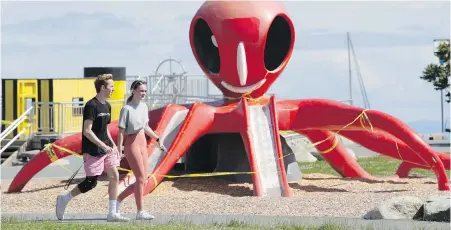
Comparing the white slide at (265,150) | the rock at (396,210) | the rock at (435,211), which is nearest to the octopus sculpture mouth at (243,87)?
the white slide at (265,150)

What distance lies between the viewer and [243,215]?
14.6m

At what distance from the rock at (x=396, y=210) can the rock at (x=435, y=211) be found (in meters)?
0.09

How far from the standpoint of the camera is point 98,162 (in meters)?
13.4

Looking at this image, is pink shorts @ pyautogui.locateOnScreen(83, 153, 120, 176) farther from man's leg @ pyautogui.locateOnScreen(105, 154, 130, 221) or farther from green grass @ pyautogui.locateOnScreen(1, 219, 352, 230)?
green grass @ pyautogui.locateOnScreen(1, 219, 352, 230)

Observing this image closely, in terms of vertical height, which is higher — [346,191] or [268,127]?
[268,127]

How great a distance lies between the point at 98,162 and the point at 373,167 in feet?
50.2

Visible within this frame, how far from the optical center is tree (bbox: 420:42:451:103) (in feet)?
162

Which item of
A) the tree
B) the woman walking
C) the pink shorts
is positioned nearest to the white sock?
the woman walking

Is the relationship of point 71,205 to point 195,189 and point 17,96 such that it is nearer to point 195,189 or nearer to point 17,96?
point 195,189

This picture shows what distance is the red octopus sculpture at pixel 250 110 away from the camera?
18469mm

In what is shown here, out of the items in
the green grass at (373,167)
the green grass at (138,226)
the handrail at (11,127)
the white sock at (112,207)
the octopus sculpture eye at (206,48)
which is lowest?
the green grass at (373,167)

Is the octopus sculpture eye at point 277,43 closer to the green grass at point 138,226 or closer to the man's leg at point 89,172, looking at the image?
the man's leg at point 89,172

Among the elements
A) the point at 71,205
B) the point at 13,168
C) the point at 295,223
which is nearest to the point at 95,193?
the point at 71,205

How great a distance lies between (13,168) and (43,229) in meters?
16.8
